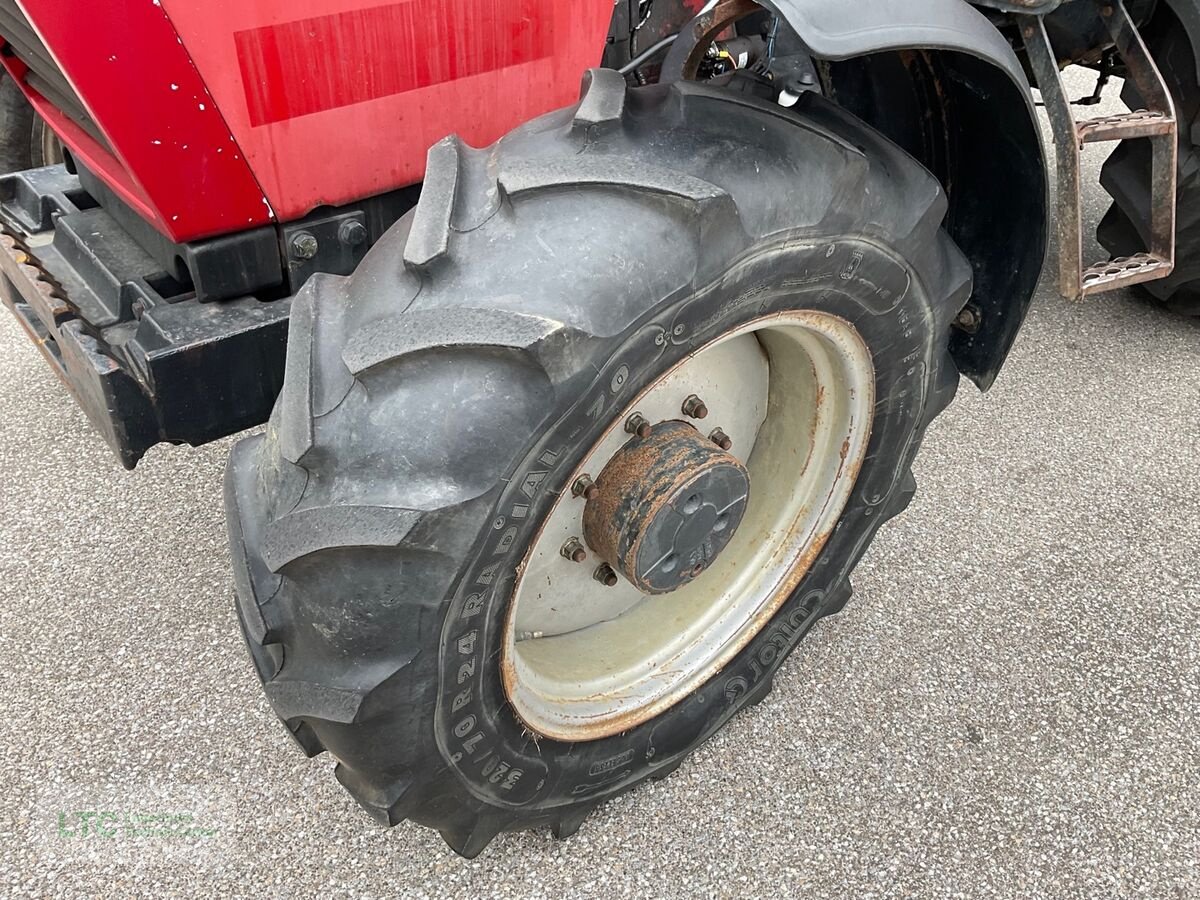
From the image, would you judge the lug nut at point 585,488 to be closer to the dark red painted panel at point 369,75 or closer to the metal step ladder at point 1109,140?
the dark red painted panel at point 369,75

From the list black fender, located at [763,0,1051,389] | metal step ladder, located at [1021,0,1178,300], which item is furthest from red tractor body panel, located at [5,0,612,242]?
metal step ladder, located at [1021,0,1178,300]

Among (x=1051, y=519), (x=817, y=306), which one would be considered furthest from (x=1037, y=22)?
(x=1051, y=519)

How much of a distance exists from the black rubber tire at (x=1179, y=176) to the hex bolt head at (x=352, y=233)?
1.71 metres

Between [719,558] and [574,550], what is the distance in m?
0.33

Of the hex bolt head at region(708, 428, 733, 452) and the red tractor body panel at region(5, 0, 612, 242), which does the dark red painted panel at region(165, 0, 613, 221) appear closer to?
the red tractor body panel at region(5, 0, 612, 242)

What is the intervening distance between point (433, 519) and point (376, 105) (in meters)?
0.61

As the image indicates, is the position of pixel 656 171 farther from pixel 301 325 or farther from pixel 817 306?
pixel 301 325

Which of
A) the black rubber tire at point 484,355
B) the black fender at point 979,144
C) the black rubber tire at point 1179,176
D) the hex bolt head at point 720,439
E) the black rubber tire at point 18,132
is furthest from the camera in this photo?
the black rubber tire at point 18,132

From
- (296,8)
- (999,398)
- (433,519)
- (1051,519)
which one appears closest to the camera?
(433,519)

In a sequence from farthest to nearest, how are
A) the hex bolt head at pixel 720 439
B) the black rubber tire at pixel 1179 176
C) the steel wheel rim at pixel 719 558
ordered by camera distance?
1. the black rubber tire at pixel 1179 176
2. the hex bolt head at pixel 720 439
3. the steel wheel rim at pixel 719 558

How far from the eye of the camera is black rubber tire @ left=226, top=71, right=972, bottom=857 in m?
0.96

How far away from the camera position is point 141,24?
1.04 metres

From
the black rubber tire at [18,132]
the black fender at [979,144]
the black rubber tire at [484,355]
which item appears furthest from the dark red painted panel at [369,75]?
the black rubber tire at [18,132]

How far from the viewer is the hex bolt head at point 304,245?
1.29 metres
